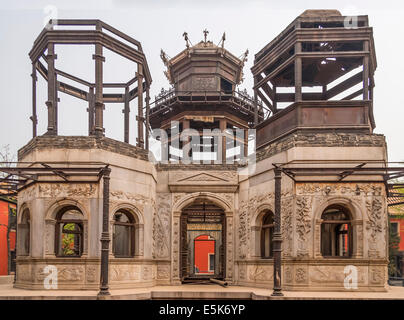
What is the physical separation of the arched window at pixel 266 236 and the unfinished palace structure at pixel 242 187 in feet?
0.13

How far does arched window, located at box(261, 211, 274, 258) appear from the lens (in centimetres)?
1880

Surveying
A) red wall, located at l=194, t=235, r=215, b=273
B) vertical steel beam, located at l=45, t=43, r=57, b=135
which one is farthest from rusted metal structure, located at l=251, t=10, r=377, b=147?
red wall, located at l=194, t=235, r=215, b=273

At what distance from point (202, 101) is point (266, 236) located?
1012 centimetres

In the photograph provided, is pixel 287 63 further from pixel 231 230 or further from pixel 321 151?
pixel 231 230

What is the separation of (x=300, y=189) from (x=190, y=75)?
13.4m

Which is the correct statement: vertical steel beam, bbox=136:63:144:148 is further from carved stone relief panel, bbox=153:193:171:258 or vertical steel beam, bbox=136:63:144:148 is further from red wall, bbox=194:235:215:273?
red wall, bbox=194:235:215:273

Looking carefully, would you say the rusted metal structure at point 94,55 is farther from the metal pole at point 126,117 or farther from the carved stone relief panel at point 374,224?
the carved stone relief panel at point 374,224

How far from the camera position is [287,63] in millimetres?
18625

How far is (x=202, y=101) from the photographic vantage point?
26578mm

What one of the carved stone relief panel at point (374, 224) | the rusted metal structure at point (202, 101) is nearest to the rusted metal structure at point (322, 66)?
the carved stone relief panel at point (374, 224)

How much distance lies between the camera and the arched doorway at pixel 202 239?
68.8 feet

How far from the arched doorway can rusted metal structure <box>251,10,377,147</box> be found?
456cm

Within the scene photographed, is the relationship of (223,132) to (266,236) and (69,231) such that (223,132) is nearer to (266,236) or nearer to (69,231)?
(266,236)
